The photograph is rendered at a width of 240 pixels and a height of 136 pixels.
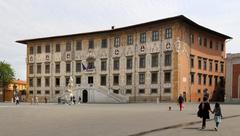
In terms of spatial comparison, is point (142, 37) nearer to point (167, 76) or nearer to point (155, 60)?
point (155, 60)

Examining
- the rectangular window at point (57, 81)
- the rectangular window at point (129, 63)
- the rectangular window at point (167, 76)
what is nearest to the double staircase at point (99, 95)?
the rectangular window at point (129, 63)

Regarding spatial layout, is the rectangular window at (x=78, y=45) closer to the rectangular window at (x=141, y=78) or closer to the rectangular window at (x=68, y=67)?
the rectangular window at (x=68, y=67)

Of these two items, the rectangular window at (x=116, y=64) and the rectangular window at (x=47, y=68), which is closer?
the rectangular window at (x=116, y=64)

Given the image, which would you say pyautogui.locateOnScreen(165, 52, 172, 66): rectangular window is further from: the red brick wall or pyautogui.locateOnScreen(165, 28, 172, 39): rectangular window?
the red brick wall

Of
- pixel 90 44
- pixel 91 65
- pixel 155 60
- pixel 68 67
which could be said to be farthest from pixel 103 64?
pixel 155 60

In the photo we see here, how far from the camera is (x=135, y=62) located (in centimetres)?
5631

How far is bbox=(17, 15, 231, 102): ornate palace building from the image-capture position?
52.2m

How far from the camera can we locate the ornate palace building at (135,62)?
171 feet

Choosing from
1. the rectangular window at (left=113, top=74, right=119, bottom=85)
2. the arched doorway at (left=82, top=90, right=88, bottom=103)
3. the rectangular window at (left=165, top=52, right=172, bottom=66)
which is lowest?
the arched doorway at (left=82, top=90, right=88, bottom=103)

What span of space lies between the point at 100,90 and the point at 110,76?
343 cm

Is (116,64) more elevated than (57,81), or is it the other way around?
(116,64)

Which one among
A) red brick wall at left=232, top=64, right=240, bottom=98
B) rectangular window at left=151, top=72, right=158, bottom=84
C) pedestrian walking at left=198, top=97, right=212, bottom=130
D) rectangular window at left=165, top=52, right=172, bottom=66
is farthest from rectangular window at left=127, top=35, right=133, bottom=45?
pedestrian walking at left=198, top=97, right=212, bottom=130

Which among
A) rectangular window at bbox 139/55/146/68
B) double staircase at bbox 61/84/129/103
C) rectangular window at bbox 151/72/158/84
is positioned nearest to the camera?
rectangular window at bbox 151/72/158/84

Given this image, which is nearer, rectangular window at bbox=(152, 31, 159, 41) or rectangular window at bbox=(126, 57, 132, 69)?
rectangular window at bbox=(152, 31, 159, 41)
